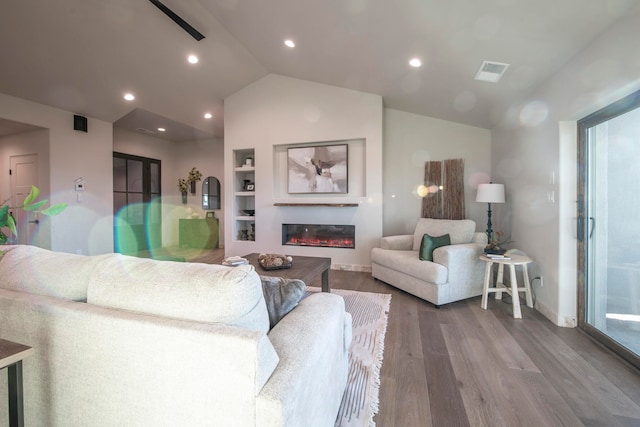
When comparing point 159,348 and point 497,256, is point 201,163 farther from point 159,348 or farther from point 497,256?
point 159,348

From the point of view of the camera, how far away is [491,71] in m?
2.77

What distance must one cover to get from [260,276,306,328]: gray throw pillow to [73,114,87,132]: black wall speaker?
16.9ft

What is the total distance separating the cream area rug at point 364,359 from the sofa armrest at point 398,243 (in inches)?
33.4

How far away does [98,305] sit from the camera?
3.35 feet

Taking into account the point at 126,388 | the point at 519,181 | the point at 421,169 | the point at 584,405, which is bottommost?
the point at 584,405

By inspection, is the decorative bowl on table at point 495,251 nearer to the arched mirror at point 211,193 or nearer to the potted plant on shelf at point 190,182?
the arched mirror at point 211,193

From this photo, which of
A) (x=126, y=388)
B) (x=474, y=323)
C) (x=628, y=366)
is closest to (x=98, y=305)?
(x=126, y=388)

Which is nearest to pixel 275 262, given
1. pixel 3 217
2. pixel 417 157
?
pixel 3 217

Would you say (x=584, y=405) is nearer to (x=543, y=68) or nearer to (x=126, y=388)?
(x=126, y=388)

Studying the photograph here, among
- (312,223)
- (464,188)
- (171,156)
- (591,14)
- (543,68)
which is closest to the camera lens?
(591,14)

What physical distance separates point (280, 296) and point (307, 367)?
44 centimetres

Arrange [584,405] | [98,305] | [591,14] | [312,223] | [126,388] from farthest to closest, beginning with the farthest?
[312,223] → [591,14] → [584,405] → [98,305] → [126,388]

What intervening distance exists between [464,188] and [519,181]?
116 centimetres

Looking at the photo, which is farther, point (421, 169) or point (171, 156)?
point (171, 156)
